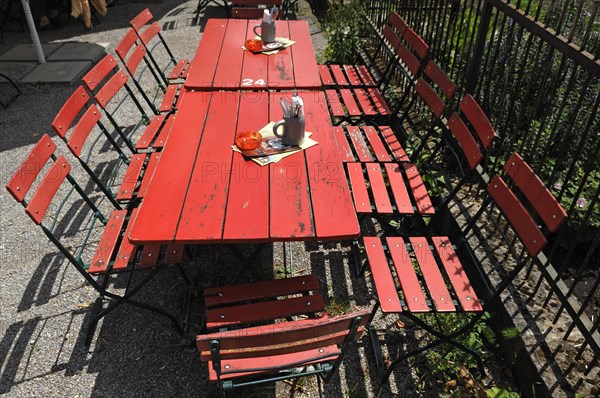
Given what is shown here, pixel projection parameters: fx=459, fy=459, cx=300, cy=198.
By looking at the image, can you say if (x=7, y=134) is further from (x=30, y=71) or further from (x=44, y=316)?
(x=44, y=316)

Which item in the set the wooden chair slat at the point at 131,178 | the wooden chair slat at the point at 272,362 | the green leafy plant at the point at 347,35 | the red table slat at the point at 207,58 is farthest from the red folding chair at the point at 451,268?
the green leafy plant at the point at 347,35

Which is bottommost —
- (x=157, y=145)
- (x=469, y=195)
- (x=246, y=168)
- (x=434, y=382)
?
(x=434, y=382)

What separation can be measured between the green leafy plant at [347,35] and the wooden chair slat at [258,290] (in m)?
4.35

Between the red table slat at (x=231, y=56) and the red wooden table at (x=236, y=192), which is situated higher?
the red table slat at (x=231, y=56)

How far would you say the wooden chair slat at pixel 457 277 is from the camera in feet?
8.98

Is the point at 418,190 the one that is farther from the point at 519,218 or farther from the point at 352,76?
the point at 352,76

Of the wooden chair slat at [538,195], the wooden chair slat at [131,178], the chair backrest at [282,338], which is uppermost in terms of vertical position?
the wooden chair slat at [538,195]

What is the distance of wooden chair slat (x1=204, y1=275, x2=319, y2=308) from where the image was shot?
281cm

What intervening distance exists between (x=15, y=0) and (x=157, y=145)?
697cm

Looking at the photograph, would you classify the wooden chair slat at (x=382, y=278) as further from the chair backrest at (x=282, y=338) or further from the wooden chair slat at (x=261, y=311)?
the chair backrest at (x=282, y=338)

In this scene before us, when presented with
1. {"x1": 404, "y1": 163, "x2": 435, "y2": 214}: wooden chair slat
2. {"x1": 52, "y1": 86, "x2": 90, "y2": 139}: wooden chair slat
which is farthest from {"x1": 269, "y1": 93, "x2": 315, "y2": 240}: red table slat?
{"x1": 52, "y1": 86, "x2": 90, "y2": 139}: wooden chair slat

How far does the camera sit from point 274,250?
3.87 meters

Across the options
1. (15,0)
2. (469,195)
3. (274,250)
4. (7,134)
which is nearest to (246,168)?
(274,250)

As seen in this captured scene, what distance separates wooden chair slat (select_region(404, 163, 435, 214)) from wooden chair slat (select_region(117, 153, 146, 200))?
2134 millimetres
